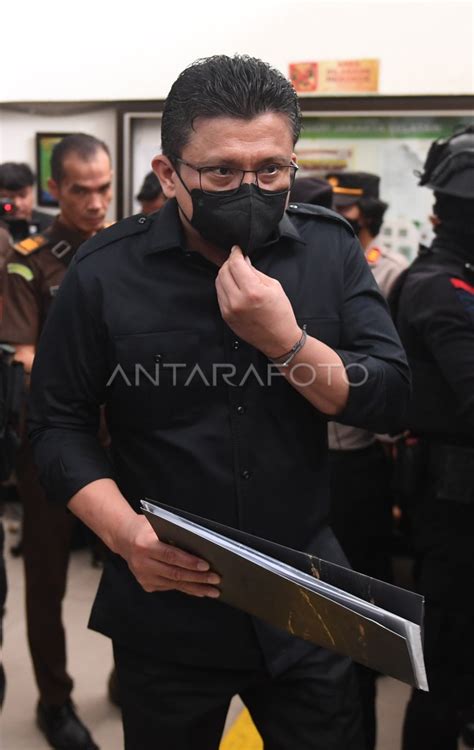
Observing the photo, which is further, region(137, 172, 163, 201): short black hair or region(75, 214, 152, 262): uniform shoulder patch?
region(137, 172, 163, 201): short black hair

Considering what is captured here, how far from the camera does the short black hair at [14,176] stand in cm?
428

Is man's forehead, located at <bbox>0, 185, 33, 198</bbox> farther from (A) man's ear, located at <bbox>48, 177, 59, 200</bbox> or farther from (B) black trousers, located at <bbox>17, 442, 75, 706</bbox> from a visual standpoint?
(B) black trousers, located at <bbox>17, 442, 75, 706</bbox>

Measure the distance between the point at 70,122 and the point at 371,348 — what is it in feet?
11.5

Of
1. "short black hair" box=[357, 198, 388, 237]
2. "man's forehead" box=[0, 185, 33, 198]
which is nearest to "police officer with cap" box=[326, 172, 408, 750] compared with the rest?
"short black hair" box=[357, 198, 388, 237]

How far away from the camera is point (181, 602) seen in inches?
55.1

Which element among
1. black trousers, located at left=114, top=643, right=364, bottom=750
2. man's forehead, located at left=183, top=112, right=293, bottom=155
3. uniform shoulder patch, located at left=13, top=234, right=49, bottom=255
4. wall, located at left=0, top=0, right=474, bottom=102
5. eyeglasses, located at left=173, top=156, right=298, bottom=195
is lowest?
black trousers, located at left=114, top=643, right=364, bottom=750

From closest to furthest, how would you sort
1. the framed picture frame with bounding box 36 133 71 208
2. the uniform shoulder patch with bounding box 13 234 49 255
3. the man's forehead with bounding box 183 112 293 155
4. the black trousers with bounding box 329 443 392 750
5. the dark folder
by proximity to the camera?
the dark folder < the man's forehead with bounding box 183 112 293 155 < the black trousers with bounding box 329 443 392 750 < the uniform shoulder patch with bounding box 13 234 49 255 < the framed picture frame with bounding box 36 133 71 208

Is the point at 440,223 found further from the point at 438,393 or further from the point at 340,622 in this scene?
the point at 340,622

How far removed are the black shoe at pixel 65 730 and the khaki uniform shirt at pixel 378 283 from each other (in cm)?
114

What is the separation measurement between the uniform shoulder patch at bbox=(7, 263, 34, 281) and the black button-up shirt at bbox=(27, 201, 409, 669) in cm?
122

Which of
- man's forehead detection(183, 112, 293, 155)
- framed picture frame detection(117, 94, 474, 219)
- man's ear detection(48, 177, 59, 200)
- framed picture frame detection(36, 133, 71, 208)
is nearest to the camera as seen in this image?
man's forehead detection(183, 112, 293, 155)

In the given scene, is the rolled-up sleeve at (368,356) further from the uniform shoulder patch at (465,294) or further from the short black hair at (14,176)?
the short black hair at (14,176)

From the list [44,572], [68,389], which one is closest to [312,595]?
[68,389]

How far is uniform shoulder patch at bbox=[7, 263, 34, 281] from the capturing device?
8.40ft
